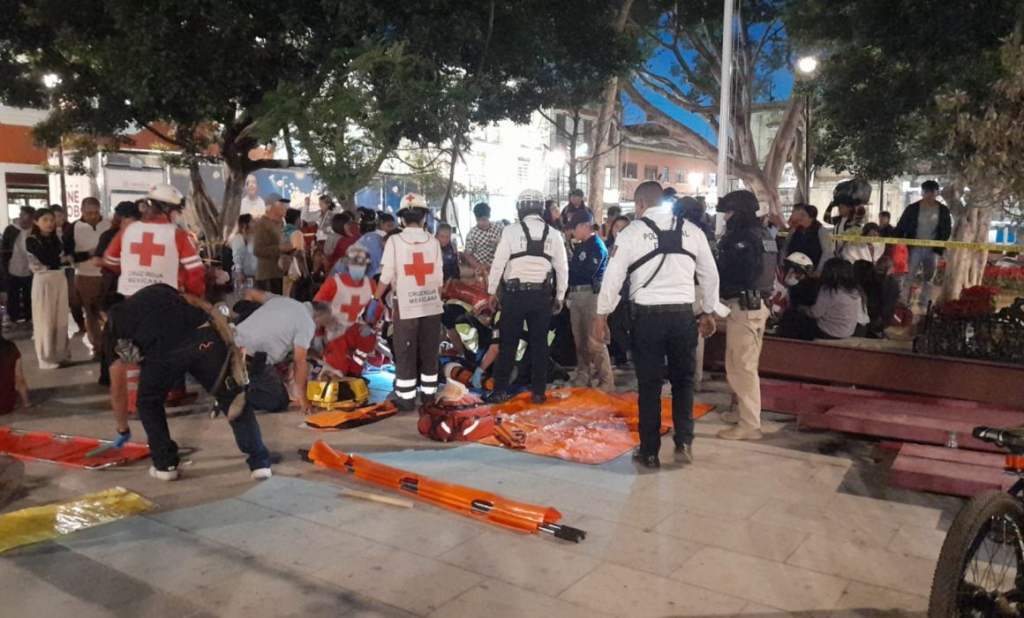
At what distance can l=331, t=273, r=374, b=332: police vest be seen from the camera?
26.9 ft

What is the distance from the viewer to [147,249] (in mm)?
6094

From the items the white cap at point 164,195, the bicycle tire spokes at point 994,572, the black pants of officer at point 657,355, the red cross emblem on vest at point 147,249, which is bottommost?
the bicycle tire spokes at point 994,572

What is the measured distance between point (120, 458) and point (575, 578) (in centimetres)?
365

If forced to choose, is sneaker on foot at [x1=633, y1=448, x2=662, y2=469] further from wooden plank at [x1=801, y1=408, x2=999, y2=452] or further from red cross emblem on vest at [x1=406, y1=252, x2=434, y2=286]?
red cross emblem on vest at [x1=406, y1=252, x2=434, y2=286]

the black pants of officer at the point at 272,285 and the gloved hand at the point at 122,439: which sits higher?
the black pants of officer at the point at 272,285

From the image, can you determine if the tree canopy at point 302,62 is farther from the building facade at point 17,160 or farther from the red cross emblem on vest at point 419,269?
the building facade at point 17,160

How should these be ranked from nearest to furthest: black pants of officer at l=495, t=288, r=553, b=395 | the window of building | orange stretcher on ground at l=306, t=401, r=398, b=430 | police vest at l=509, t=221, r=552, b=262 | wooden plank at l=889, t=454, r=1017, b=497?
wooden plank at l=889, t=454, r=1017, b=497
orange stretcher on ground at l=306, t=401, r=398, b=430
police vest at l=509, t=221, r=552, b=262
black pants of officer at l=495, t=288, r=553, b=395
the window of building

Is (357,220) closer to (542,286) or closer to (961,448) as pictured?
(542,286)

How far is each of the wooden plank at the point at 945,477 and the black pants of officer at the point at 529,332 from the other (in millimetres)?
3257

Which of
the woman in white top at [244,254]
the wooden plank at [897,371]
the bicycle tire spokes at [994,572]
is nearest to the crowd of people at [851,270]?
the wooden plank at [897,371]

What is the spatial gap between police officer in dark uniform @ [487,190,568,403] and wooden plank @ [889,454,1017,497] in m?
3.29

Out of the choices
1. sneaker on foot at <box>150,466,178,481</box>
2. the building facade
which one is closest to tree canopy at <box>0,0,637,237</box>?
sneaker on foot at <box>150,466,178,481</box>

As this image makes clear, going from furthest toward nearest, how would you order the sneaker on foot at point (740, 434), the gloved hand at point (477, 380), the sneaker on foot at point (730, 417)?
1. the gloved hand at point (477, 380)
2. the sneaker on foot at point (730, 417)
3. the sneaker on foot at point (740, 434)

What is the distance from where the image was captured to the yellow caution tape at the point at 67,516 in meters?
4.58
